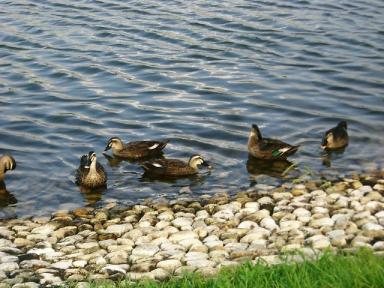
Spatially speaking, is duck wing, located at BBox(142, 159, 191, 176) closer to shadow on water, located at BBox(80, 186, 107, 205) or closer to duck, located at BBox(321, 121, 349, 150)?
shadow on water, located at BBox(80, 186, 107, 205)

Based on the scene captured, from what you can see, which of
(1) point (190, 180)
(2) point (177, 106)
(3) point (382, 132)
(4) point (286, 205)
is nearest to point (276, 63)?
(2) point (177, 106)

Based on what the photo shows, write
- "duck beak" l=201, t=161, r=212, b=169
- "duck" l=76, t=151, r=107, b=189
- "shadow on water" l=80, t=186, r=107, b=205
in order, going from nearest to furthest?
"shadow on water" l=80, t=186, r=107, b=205 → "duck" l=76, t=151, r=107, b=189 → "duck beak" l=201, t=161, r=212, b=169

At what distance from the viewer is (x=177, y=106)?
1706 cm

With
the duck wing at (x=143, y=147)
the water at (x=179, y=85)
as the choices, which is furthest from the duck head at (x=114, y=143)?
the water at (x=179, y=85)

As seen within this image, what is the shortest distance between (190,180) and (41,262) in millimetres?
4320

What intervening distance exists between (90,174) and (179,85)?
A: 5.40 metres

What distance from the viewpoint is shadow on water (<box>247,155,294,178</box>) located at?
46.2ft

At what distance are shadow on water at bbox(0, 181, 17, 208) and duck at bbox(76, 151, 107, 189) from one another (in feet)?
3.64

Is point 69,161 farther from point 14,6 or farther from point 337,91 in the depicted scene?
point 14,6

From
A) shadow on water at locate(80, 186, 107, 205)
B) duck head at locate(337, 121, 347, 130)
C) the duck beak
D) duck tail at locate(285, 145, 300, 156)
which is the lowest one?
shadow on water at locate(80, 186, 107, 205)

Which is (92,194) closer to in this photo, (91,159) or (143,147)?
(91,159)

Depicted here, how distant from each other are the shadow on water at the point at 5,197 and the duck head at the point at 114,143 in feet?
6.69

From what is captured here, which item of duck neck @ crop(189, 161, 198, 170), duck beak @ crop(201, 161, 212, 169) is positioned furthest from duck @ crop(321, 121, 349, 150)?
duck neck @ crop(189, 161, 198, 170)

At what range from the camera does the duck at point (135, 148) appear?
575 inches
